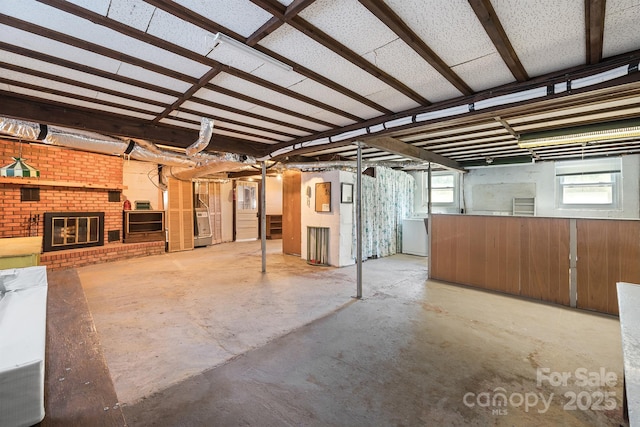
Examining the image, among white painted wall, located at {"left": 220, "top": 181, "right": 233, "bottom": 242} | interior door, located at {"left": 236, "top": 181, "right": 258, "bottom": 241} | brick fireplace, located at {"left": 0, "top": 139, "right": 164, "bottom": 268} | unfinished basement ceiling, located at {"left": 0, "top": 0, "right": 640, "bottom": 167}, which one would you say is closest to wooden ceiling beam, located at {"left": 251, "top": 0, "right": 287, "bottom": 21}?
unfinished basement ceiling, located at {"left": 0, "top": 0, "right": 640, "bottom": 167}

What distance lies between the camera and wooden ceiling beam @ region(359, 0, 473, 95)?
1534 mm

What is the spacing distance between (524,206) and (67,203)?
1042cm

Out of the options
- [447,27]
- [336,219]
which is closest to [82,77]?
[447,27]

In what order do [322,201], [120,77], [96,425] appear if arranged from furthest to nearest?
[322,201] < [120,77] < [96,425]

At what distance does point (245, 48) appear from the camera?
1.90 metres

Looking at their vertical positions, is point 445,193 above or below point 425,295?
above

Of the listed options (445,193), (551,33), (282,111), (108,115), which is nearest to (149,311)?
(108,115)

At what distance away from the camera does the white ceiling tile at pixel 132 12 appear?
59.8 inches

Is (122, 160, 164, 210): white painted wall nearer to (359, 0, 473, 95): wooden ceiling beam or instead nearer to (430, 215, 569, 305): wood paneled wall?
(430, 215, 569, 305): wood paneled wall

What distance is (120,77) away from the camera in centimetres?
236

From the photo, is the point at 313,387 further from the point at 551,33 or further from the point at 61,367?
the point at 551,33

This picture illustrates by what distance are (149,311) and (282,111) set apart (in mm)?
2931

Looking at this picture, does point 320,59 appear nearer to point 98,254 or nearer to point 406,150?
point 406,150

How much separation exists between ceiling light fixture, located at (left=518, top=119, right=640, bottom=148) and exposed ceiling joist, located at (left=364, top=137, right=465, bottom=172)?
1.56 metres
